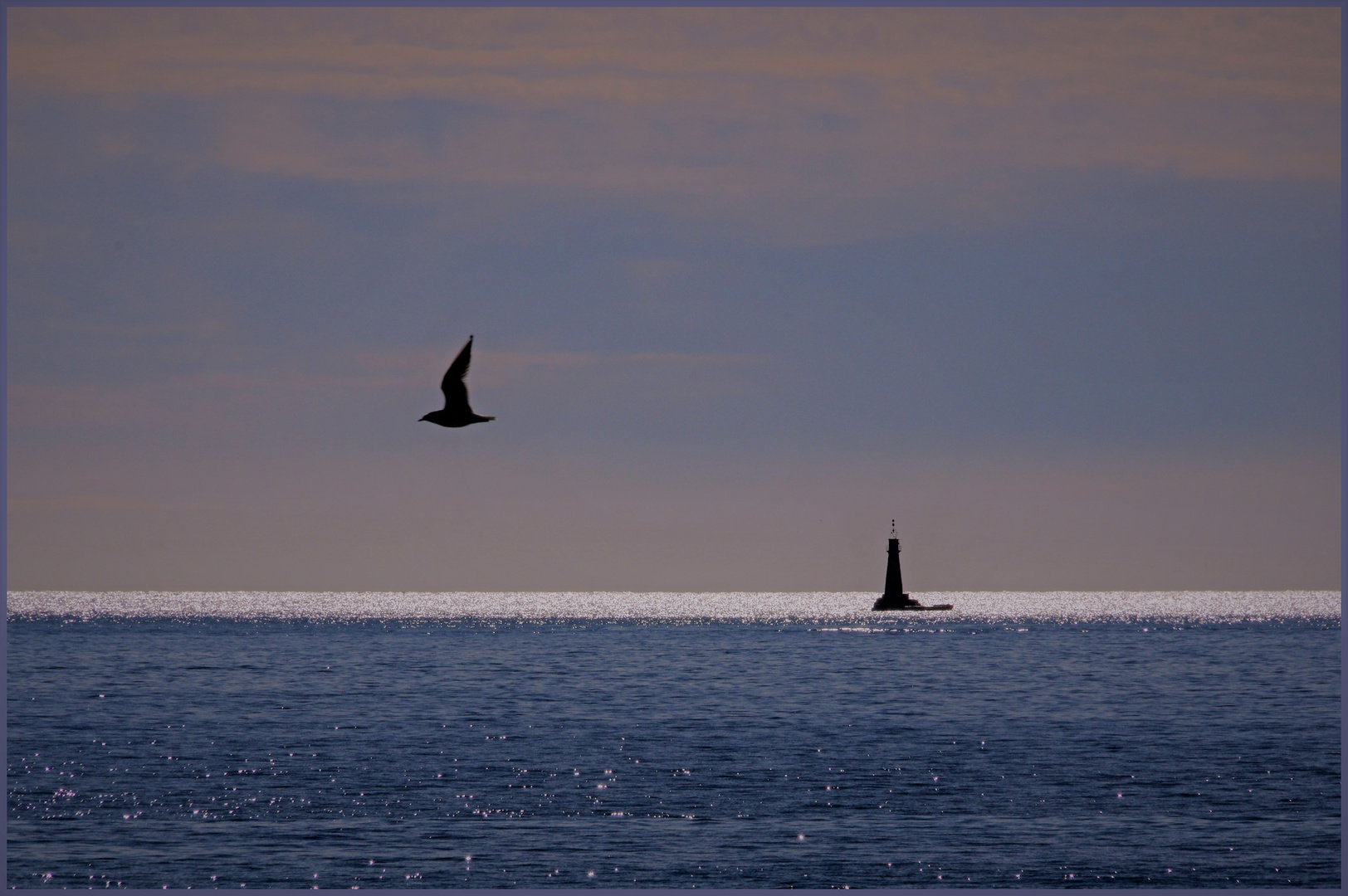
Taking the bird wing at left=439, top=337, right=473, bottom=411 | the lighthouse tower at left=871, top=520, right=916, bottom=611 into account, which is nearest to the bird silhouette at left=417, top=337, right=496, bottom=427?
the bird wing at left=439, top=337, right=473, bottom=411

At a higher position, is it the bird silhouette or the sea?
the bird silhouette

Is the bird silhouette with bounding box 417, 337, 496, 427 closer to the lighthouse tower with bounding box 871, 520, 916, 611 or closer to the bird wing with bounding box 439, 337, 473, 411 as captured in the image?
the bird wing with bounding box 439, 337, 473, 411

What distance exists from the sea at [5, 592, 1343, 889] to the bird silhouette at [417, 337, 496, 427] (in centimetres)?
1432

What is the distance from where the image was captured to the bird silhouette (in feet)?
56.0

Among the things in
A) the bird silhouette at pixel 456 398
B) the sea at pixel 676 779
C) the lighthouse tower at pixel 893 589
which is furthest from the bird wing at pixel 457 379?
the lighthouse tower at pixel 893 589

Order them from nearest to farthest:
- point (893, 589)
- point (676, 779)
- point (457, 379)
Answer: point (457, 379), point (676, 779), point (893, 589)

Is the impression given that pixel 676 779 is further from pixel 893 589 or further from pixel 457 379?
pixel 893 589

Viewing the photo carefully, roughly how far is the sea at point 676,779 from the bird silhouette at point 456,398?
1432 cm

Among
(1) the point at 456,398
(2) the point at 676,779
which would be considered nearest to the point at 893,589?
(2) the point at 676,779

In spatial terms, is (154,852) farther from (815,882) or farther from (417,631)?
(417,631)

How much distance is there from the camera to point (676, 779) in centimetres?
3947

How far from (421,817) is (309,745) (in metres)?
16.3

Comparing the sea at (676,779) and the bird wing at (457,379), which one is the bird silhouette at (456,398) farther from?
the sea at (676,779)

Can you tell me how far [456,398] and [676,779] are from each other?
2508 cm
